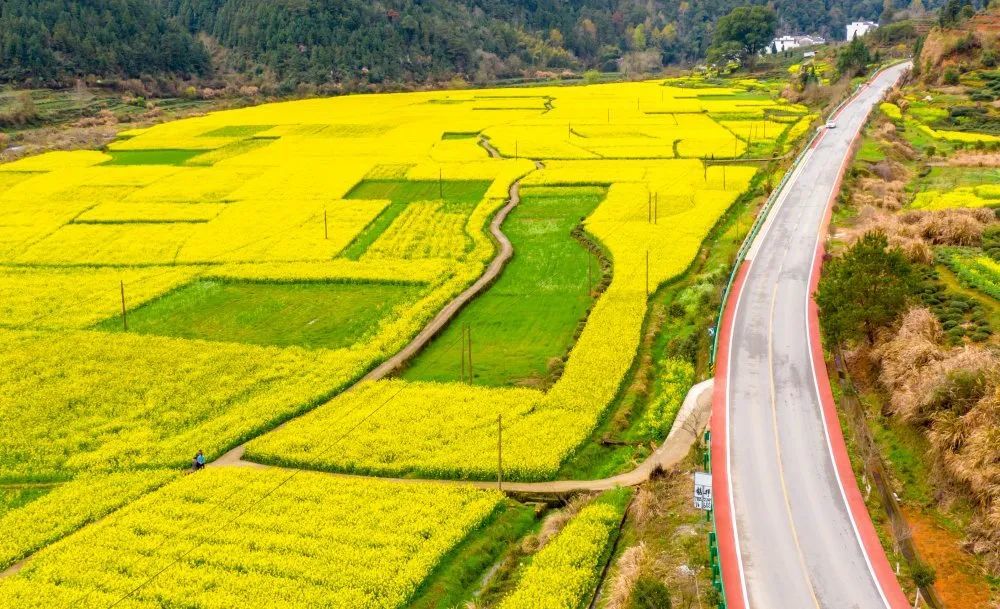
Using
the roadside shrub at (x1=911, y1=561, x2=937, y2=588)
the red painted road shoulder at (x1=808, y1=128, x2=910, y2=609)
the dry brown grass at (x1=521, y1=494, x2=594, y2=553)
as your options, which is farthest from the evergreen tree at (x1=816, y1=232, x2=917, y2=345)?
the dry brown grass at (x1=521, y1=494, x2=594, y2=553)

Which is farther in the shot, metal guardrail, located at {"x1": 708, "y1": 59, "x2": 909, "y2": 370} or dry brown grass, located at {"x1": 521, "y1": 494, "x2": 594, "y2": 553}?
metal guardrail, located at {"x1": 708, "y1": 59, "x2": 909, "y2": 370}

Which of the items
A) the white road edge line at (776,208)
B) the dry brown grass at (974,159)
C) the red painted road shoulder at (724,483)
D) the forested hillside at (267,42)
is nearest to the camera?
the red painted road shoulder at (724,483)

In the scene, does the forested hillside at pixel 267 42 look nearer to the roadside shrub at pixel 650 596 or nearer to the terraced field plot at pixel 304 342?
the terraced field plot at pixel 304 342

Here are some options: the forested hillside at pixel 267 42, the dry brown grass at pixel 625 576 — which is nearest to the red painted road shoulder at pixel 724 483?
the dry brown grass at pixel 625 576

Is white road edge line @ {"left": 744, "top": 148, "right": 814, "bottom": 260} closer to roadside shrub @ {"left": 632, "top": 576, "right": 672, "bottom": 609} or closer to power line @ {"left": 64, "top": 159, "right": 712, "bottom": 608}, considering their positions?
power line @ {"left": 64, "top": 159, "right": 712, "bottom": 608}

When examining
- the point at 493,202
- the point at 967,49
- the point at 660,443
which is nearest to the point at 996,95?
the point at 967,49

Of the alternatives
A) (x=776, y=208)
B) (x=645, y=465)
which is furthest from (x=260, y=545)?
(x=776, y=208)
